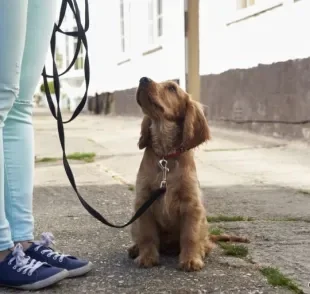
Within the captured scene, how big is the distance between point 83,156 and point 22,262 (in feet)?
16.2

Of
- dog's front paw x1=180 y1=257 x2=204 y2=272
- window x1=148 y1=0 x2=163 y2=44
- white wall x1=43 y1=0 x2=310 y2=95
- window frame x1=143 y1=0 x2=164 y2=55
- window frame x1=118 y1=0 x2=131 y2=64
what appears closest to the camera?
dog's front paw x1=180 y1=257 x2=204 y2=272

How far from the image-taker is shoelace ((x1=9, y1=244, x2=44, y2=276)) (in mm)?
2656

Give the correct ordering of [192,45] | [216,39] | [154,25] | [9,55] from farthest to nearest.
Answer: [154,25]
[192,45]
[216,39]
[9,55]

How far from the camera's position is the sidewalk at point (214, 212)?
2756 mm

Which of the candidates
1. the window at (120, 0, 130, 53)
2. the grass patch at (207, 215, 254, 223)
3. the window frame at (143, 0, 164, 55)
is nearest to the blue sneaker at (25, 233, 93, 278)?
the grass patch at (207, 215, 254, 223)

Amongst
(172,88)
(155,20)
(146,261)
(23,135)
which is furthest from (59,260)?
(155,20)

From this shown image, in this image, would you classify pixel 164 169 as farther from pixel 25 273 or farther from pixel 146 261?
pixel 25 273

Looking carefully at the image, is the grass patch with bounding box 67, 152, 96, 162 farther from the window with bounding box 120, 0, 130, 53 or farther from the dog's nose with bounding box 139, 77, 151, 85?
the window with bounding box 120, 0, 130, 53

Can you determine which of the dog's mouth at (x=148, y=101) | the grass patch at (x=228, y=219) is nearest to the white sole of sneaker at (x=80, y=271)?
the dog's mouth at (x=148, y=101)

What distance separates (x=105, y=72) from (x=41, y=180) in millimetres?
12859

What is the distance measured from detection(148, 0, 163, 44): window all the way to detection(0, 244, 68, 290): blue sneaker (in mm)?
11240

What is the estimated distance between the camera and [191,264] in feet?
9.53

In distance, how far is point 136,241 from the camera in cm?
315

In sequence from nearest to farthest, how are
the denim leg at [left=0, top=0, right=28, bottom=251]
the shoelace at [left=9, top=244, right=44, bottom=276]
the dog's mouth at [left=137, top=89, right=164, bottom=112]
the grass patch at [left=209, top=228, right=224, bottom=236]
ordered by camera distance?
the denim leg at [left=0, top=0, right=28, bottom=251]
the shoelace at [left=9, top=244, right=44, bottom=276]
the dog's mouth at [left=137, top=89, right=164, bottom=112]
the grass patch at [left=209, top=228, right=224, bottom=236]
